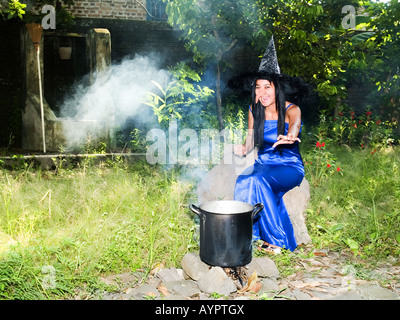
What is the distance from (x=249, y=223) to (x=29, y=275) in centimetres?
195

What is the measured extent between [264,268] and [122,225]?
5.04 feet

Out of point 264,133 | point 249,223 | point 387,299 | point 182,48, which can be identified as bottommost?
point 387,299

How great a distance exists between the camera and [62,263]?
3.66 m

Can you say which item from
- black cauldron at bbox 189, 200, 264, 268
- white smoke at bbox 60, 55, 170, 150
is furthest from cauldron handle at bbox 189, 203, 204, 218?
white smoke at bbox 60, 55, 170, 150

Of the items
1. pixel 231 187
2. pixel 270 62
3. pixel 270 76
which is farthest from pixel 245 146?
pixel 270 62

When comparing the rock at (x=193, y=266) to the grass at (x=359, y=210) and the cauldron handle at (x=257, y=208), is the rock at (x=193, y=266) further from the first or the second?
the grass at (x=359, y=210)

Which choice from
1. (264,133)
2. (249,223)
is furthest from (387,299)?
(264,133)

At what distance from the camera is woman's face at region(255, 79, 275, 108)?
4.55 meters

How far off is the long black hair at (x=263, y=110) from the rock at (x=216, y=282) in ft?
5.73

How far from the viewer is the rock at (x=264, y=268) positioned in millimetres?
3742

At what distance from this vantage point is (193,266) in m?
3.71

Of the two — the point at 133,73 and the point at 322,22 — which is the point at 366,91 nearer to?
the point at 322,22

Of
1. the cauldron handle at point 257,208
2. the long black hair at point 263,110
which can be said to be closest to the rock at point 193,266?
the cauldron handle at point 257,208
